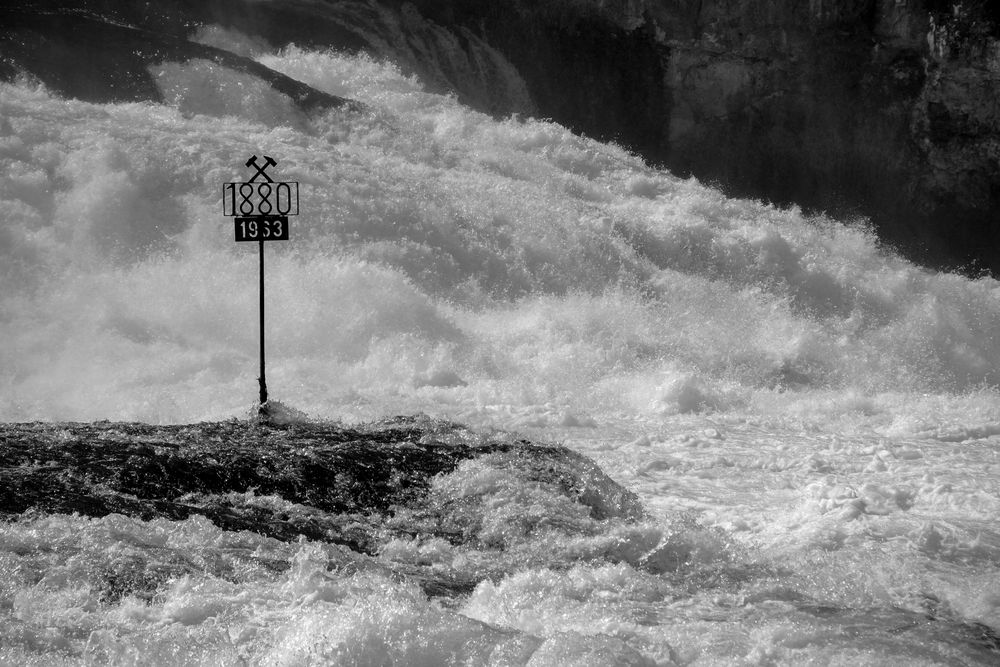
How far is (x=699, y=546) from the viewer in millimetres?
5426

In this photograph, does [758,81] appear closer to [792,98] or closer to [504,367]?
[792,98]

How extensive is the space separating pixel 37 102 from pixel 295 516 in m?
9.62

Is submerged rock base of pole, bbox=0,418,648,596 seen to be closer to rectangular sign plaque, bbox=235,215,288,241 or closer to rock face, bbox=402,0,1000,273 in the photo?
rectangular sign plaque, bbox=235,215,288,241

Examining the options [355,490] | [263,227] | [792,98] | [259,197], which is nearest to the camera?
[355,490]

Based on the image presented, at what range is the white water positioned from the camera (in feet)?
14.3

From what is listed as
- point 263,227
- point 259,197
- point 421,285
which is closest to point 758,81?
point 421,285

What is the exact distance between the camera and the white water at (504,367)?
4359 millimetres

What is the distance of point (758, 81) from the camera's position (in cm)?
2027

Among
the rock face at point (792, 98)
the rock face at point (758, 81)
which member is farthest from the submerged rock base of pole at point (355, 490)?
the rock face at point (792, 98)

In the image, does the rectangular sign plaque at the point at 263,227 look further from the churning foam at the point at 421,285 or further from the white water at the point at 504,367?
the churning foam at the point at 421,285

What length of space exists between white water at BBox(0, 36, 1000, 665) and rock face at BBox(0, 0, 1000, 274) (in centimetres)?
209

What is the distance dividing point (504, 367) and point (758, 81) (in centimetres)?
1179

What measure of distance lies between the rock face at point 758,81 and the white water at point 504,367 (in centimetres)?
209

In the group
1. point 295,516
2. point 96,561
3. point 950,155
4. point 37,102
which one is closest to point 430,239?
point 37,102
